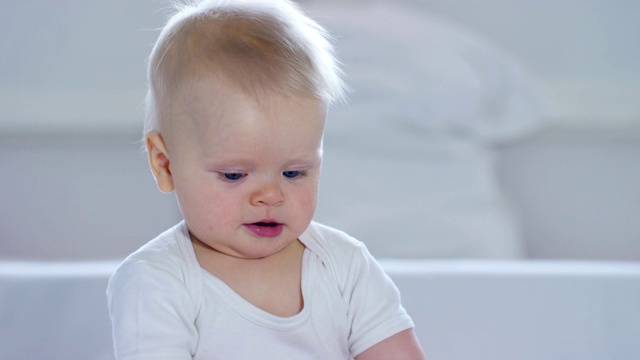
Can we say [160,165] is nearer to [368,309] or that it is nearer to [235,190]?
[235,190]

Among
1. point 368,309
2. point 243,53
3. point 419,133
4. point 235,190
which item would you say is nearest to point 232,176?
point 235,190

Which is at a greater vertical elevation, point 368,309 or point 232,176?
point 232,176

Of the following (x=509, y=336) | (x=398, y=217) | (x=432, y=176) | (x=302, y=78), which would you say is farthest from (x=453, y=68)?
(x=302, y=78)

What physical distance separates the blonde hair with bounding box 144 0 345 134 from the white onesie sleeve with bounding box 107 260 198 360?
5.8 inches

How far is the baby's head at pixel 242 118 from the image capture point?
85 cm

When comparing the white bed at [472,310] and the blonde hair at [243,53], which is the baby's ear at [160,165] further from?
the white bed at [472,310]

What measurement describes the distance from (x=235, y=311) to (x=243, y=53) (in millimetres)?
253

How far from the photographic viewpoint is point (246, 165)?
861mm

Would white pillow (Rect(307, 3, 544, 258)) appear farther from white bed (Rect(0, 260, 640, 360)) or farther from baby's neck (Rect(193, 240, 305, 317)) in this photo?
baby's neck (Rect(193, 240, 305, 317))

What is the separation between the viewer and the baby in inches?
33.8

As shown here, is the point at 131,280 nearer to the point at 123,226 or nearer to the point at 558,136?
the point at 123,226

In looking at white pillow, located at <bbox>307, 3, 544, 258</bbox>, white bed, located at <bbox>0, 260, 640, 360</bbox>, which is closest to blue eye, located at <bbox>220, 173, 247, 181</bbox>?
white bed, located at <bbox>0, 260, 640, 360</bbox>

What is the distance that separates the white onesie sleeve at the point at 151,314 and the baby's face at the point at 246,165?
6 cm

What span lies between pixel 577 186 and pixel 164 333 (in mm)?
1302
